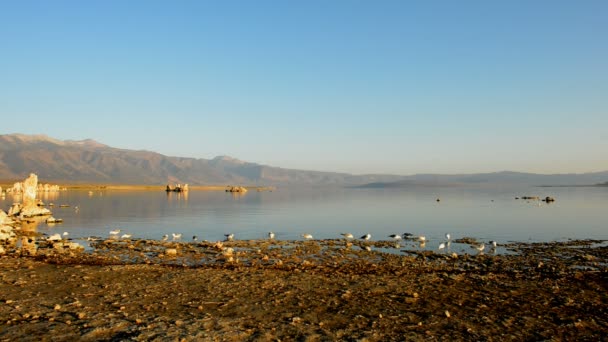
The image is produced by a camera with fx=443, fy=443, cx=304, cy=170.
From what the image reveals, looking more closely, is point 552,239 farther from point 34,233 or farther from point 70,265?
point 34,233

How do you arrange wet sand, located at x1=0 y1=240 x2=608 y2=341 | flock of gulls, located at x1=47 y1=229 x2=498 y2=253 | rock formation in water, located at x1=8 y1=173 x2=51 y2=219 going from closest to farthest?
wet sand, located at x1=0 y1=240 x2=608 y2=341
flock of gulls, located at x1=47 y1=229 x2=498 y2=253
rock formation in water, located at x1=8 y1=173 x2=51 y2=219

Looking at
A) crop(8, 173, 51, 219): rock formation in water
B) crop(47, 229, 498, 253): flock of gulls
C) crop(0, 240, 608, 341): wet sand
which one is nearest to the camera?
crop(0, 240, 608, 341): wet sand

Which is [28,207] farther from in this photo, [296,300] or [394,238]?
[296,300]

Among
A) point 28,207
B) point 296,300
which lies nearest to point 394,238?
point 296,300

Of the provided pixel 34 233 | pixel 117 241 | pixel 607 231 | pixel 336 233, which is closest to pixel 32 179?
pixel 34 233

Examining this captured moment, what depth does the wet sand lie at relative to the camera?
40.1ft

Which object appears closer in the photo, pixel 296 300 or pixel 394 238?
pixel 296 300

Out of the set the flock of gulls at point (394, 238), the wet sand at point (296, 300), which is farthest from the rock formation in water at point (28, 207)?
the wet sand at point (296, 300)

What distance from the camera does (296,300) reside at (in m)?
15.7

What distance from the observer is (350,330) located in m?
12.4

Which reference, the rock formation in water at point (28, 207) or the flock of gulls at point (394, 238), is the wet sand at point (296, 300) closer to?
the flock of gulls at point (394, 238)

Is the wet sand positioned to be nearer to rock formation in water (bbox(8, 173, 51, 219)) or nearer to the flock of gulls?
the flock of gulls

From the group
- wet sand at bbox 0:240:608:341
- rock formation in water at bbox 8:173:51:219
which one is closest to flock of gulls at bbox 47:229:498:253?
wet sand at bbox 0:240:608:341

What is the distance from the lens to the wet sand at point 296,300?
12.2 meters
